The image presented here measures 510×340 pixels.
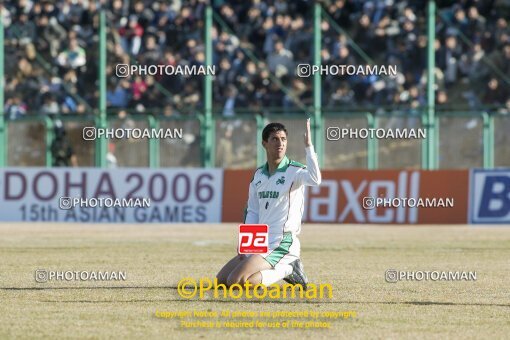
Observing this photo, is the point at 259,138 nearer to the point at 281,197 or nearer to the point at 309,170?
the point at 281,197

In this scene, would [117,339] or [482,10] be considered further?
[482,10]

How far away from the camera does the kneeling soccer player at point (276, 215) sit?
12.8 m

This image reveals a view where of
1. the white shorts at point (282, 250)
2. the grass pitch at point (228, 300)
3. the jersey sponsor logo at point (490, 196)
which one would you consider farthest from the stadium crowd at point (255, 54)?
the white shorts at point (282, 250)

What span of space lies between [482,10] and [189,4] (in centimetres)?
736

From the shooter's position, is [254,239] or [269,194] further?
[269,194]

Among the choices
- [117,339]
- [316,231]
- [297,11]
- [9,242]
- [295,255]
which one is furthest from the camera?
[297,11]

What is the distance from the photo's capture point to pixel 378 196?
2725 cm

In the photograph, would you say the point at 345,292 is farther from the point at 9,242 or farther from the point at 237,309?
the point at 9,242

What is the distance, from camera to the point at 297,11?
100.0 ft

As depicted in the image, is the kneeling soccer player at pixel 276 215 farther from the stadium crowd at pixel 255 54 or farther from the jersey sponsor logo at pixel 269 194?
the stadium crowd at pixel 255 54

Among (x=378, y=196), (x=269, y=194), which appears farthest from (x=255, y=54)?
(x=269, y=194)

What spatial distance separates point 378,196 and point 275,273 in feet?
48.1

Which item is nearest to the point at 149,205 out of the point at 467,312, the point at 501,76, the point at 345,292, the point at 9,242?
the point at 9,242

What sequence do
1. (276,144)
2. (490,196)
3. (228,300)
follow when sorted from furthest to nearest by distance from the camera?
(490,196), (276,144), (228,300)
